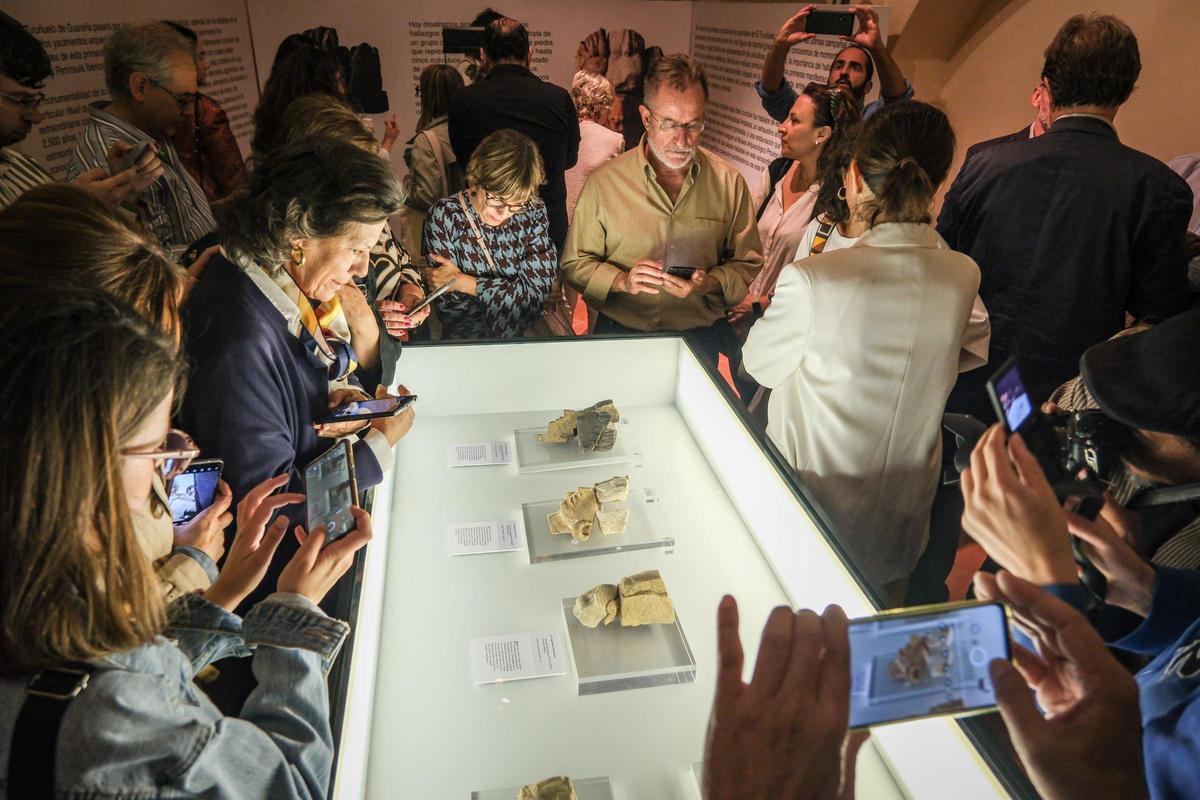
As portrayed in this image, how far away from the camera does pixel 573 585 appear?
6.41 feet

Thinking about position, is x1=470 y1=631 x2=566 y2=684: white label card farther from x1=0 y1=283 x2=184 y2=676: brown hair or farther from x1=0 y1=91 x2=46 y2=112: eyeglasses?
x1=0 y1=91 x2=46 y2=112: eyeglasses

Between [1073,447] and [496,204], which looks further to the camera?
[496,204]

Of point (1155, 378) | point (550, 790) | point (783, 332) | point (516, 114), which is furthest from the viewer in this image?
point (516, 114)

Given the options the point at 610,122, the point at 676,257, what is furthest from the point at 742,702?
the point at 610,122

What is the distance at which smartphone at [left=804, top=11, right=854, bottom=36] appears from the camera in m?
3.71

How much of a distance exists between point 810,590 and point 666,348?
122 centimetres

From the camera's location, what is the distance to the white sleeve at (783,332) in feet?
6.31

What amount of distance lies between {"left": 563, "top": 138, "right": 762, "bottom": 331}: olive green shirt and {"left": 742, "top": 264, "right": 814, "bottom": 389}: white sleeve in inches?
40.1

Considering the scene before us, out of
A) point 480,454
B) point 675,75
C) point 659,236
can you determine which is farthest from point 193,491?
point 675,75

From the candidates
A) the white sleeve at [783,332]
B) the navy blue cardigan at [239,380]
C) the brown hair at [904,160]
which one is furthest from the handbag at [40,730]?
the brown hair at [904,160]

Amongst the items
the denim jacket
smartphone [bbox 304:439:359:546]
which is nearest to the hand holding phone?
the denim jacket

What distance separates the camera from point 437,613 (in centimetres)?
185

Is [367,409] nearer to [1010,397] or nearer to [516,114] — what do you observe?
[1010,397]

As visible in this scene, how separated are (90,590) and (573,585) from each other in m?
1.26
